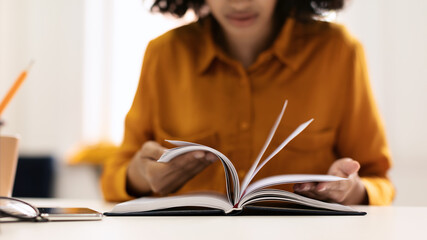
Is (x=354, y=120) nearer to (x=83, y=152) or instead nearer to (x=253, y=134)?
(x=253, y=134)

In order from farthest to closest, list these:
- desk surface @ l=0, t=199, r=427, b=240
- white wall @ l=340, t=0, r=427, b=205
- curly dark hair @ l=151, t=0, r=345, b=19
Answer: white wall @ l=340, t=0, r=427, b=205
curly dark hair @ l=151, t=0, r=345, b=19
desk surface @ l=0, t=199, r=427, b=240

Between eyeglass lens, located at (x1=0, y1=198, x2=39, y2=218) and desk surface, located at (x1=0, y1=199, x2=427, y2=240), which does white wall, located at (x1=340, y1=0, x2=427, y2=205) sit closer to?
desk surface, located at (x1=0, y1=199, x2=427, y2=240)

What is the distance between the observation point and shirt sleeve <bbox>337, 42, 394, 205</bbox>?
1128mm

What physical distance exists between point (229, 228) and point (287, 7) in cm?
86

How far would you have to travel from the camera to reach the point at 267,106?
1156 mm

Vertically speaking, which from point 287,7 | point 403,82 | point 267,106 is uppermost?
point 287,7

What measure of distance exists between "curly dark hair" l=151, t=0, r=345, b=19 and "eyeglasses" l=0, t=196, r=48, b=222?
34.2 inches

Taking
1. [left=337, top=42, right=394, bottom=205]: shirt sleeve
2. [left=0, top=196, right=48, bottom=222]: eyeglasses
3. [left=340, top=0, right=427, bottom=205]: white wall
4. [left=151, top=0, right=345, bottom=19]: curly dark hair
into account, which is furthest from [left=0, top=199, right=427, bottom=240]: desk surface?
[left=340, top=0, right=427, bottom=205]: white wall

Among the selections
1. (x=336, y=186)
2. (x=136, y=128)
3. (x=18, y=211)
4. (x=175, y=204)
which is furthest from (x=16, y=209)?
(x=136, y=128)

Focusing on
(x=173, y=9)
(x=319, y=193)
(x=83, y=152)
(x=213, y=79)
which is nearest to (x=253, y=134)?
(x=213, y=79)

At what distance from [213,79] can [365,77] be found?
37 centimetres

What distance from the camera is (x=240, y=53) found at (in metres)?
1.25

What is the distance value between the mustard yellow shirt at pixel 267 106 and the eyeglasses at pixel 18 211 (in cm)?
46

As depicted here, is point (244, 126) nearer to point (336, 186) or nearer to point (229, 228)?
point (336, 186)
